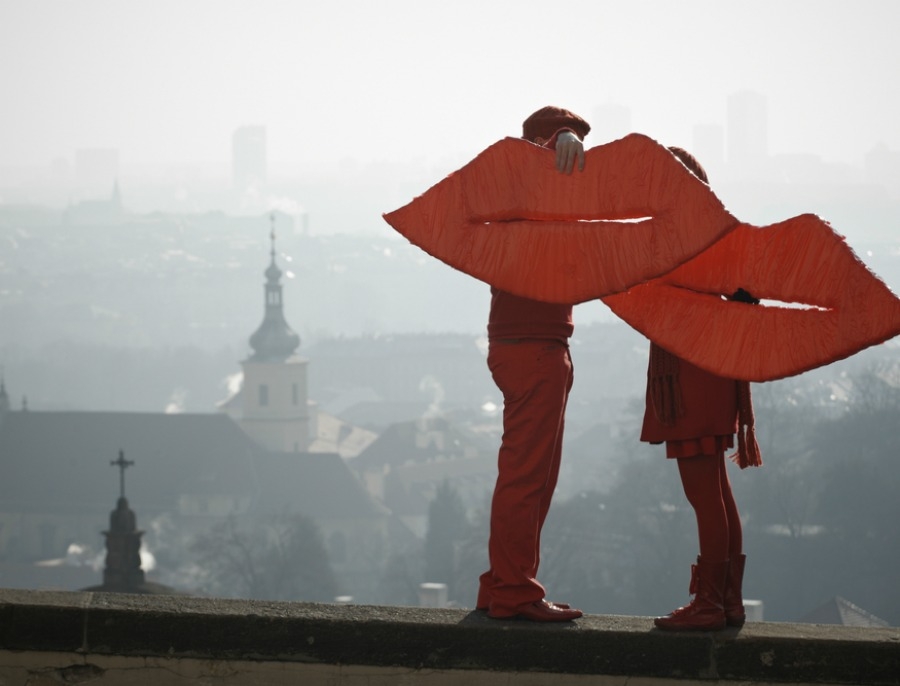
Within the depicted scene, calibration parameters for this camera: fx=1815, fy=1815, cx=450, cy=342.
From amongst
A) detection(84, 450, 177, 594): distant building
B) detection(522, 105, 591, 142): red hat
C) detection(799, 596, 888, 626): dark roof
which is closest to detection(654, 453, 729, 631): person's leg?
detection(522, 105, 591, 142): red hat

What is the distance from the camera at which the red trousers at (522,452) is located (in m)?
5.76

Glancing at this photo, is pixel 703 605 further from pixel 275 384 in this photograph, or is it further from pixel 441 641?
pixel 275 384

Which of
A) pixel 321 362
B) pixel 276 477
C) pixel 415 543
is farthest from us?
pixel 321 362

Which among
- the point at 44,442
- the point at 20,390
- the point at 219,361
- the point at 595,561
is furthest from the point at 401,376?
the point at 595,561

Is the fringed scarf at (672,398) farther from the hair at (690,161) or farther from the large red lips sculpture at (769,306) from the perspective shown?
the hair at (690,161)

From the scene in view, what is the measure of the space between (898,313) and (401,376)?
178 metres

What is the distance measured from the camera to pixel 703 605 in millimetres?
5660

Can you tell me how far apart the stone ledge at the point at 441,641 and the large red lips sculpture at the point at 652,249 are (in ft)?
2.75

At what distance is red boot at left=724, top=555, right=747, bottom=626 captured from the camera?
5.70 m

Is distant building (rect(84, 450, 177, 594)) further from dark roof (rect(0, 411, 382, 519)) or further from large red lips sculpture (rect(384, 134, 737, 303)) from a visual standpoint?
dark roof (rect(0, 411, 382, 519))

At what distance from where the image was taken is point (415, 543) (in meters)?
105

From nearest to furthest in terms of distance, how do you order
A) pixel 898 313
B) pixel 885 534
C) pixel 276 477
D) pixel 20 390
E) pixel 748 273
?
pixel 898 313, pixel 748 273, pixel 885 534, pixel 276 477, pixel 20 390

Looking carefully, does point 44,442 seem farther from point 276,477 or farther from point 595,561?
point 595,561

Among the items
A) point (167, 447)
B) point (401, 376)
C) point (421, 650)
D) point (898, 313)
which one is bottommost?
point (421, 650)
